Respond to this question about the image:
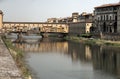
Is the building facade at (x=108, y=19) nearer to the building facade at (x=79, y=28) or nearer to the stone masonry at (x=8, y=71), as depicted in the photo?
the building facade at (x=79, y=28)

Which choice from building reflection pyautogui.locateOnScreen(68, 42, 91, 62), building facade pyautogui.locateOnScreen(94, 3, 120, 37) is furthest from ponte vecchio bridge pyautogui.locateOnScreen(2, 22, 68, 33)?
building reflection pyautogui.locateOnScreen(68, 42, 91, 62)

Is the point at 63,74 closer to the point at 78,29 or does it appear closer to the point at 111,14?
the point at 111,14

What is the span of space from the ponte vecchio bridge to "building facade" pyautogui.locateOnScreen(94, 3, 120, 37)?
13.4 meters

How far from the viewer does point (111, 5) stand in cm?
6494

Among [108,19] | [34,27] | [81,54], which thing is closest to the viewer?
[81,54]

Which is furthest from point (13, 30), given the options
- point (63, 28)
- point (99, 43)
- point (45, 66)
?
point (45, 66)

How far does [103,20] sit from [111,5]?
16.3 feet

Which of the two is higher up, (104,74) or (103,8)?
(103,8)

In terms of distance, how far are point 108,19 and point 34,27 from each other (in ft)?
88.2

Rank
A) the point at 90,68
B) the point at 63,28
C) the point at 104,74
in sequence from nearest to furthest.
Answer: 1. the point at 104,74
2. the point at 90,68
3. the point at 63,28

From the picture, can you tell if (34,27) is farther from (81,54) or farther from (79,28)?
(81,54)

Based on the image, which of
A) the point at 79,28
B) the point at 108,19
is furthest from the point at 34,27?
the point at 108,19

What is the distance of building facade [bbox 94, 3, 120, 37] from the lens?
62525 millimetres

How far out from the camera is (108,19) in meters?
66.6
